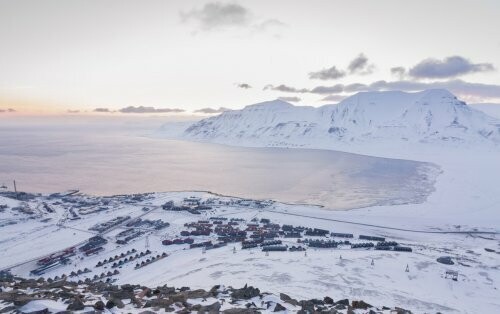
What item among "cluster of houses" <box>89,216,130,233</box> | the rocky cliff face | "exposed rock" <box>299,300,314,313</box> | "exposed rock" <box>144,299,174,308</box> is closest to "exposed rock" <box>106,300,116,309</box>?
the rocky cliff face

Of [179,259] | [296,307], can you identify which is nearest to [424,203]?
[179,259]

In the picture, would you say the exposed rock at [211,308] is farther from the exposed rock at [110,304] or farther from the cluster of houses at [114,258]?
the cluster of houses at [114,258]

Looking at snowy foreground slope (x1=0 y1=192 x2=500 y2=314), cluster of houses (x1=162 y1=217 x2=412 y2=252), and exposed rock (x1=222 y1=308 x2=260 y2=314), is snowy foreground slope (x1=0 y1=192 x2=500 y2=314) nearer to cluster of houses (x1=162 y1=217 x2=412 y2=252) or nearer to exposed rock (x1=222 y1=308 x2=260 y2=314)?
cluster of houses (x1=162 y1=217 x2=412 y2=252)

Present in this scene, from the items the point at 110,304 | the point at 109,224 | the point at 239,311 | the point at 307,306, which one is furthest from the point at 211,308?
the point at 109,224

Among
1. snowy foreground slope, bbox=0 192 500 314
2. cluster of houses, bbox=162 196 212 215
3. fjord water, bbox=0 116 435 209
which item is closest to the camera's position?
snowy foreground slope, bbox=0 192 500 314

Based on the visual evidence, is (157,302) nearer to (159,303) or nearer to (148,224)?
(159,303)

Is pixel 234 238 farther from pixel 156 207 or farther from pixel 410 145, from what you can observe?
pixel 410 145
